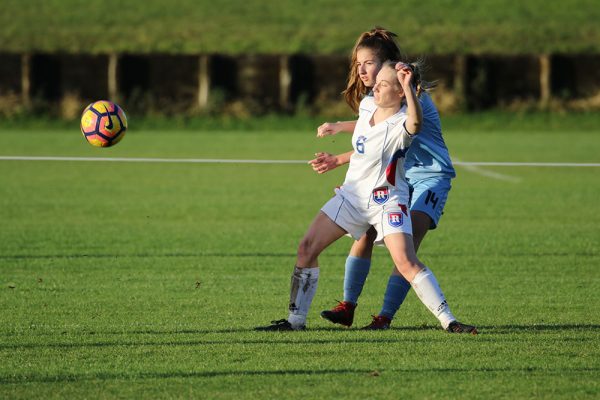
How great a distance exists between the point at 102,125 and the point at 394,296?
3545 millimetres

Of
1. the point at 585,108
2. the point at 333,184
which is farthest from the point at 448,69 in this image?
the point at 333,184

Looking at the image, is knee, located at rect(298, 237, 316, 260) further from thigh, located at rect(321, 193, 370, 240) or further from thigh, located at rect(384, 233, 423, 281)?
thigh, located at rect(384, 233, 423, 281)

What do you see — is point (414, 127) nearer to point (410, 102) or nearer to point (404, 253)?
point (410, 102)

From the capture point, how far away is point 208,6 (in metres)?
48.3

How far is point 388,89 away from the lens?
738cm

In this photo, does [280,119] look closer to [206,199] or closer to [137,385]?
[206,199]

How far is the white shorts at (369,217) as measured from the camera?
7324 mm

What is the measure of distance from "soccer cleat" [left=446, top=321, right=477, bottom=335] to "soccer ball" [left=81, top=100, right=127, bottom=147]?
4013 mm

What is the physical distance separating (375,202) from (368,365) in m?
1.26

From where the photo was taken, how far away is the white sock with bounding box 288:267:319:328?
762cm

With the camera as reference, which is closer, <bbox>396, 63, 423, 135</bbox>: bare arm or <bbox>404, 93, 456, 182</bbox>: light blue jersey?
<bbox>396, 63, 423, 135</bbox>: bare arm

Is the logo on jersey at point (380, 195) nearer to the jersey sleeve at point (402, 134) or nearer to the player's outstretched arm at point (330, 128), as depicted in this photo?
the jersey sleeve at point (402, 134)

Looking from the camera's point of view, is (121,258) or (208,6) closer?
(121,258)

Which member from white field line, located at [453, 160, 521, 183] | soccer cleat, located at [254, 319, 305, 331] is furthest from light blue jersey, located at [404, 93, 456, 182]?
white field line, located at [453, 160, 521, 183]
